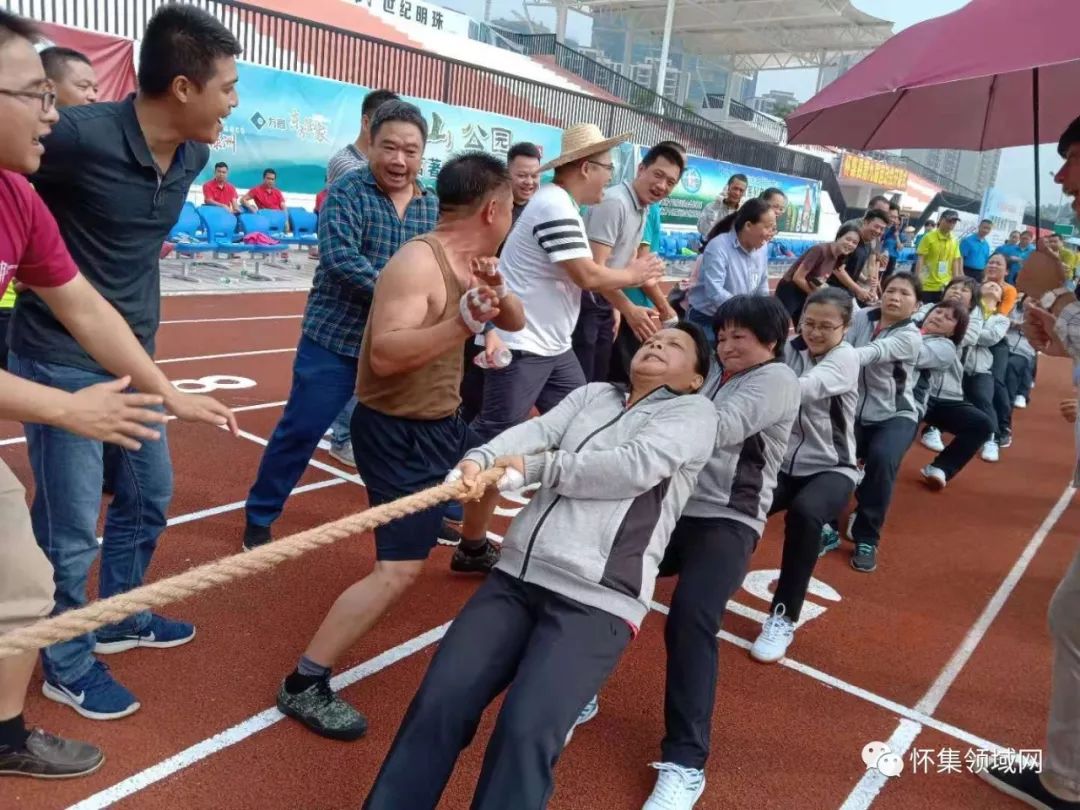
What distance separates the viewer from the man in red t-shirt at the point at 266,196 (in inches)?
431

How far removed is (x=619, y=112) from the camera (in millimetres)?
20359

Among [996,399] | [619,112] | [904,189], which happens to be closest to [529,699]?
[996,399]

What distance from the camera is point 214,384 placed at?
6.47 m

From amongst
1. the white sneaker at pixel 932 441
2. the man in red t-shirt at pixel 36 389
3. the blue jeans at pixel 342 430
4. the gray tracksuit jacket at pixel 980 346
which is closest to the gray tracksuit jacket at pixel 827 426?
the man in red t-shirt at pixel 36 389

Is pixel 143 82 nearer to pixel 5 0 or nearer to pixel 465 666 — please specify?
pixel 465 666

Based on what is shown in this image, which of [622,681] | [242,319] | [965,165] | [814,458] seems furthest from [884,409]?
[965,165]

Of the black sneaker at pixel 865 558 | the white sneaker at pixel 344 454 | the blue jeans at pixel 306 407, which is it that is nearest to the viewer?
the blue jeans at pixel 306 407

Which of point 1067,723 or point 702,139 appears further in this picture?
point 702,139

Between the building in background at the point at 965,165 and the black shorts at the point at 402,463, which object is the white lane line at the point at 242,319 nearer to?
the black shorts at the point at 402,463

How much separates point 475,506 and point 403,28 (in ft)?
71.5

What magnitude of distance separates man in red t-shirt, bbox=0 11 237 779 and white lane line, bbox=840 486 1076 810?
2.36 meters

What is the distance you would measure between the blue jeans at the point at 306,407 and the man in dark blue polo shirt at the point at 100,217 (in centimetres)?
99

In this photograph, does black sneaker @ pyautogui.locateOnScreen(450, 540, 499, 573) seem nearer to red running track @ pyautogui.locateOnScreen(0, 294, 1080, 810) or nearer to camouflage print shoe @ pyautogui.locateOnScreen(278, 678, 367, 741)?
red running track @ pyautogui.locateOnScreen(0, 294, 1080, 810)

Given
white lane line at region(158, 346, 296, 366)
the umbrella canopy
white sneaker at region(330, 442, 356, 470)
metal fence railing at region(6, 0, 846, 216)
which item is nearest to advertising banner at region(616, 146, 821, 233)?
metal fence railing at region(6, 0, 846, 216)
